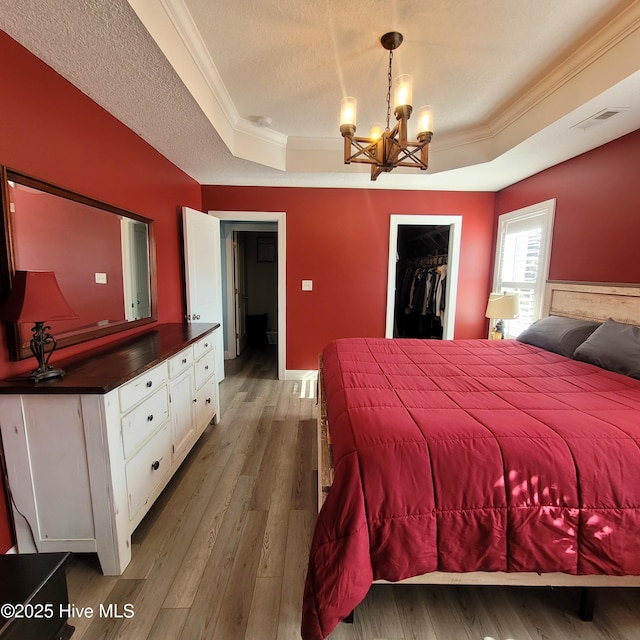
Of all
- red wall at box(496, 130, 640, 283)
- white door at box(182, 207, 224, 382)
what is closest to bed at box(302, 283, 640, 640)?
red wall at box(496, 130, 640, 283)

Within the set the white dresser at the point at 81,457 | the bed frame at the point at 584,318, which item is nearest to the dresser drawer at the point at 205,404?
the white dresser at the point at 81,457

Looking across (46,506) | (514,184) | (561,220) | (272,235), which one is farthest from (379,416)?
(272,235)

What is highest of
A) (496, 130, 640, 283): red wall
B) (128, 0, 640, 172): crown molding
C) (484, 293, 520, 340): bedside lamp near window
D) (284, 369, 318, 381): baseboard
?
(128, 0, 640, 172): crown molding

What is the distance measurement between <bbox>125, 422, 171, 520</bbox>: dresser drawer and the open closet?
3695mm

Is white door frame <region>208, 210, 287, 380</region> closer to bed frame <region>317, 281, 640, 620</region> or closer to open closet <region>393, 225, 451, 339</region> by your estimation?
bed frame <region>317, 281, 640, 620</region>

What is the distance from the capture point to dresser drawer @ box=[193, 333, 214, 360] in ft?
7.81

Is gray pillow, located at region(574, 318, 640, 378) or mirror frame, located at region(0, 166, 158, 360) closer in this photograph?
mirror frame, located at region(0, 166, 158, 360)

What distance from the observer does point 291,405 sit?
3.28 meters

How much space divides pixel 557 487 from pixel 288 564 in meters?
1.23

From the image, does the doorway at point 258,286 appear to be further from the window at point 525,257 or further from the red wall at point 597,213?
the red wall at point 597,213

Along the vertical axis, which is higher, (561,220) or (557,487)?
(561,220)

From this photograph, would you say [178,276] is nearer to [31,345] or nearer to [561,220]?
[31,345]

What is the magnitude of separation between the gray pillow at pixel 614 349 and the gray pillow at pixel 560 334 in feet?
0.37

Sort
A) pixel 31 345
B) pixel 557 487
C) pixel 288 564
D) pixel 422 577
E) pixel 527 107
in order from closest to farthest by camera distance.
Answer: pixel 557 487 < pixel 422 577 < pixel 31 345 < pixel 288 564 < pixel 527 107
